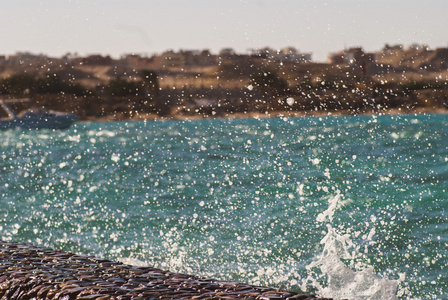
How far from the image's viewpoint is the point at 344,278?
30.9 feet

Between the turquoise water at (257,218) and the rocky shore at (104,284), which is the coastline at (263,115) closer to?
the turquoise water at (257,218)

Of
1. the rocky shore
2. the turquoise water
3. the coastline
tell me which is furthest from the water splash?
the coastline

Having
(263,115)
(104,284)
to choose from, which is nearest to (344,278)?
(104,284)

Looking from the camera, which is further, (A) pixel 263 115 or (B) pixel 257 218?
(A) pixel 263 115

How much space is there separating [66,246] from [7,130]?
83.1m

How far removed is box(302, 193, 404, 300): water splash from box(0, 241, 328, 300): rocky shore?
4.03 metres

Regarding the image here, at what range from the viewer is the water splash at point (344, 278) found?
28.5 feet

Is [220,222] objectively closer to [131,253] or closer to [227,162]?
[131,253]

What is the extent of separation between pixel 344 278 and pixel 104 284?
17.7 feet

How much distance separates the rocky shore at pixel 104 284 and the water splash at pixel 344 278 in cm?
403

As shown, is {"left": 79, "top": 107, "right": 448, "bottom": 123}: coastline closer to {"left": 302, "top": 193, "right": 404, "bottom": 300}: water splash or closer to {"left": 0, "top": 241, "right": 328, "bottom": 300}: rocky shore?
{"left": 302, "top": 193, "right": 404, "bottom": 300}: water splash

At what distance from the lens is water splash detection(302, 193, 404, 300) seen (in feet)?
28.5

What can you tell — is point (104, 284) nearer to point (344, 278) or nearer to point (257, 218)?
point (344, 278)

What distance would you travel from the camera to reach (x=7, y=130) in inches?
3625
